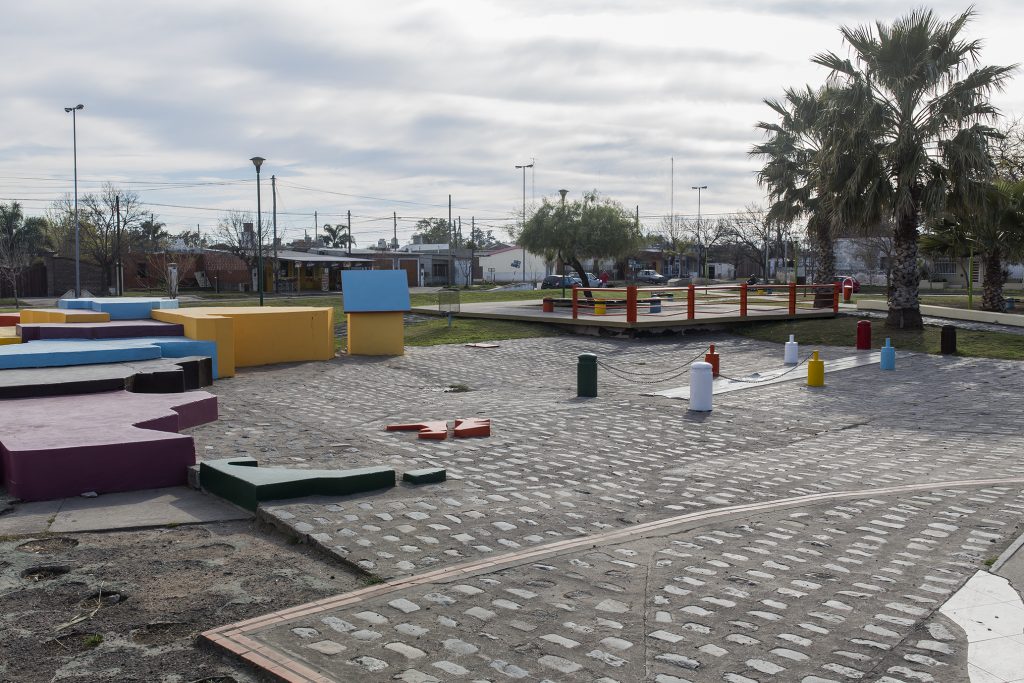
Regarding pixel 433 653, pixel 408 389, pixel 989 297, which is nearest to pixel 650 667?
pixel 433 653

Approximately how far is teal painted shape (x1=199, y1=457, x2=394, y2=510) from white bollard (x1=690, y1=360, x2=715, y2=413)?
652cm

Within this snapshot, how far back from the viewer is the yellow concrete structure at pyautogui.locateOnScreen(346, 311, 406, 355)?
1992 cm

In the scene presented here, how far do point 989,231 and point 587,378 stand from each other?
52.3 ft

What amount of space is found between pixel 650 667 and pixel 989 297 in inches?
1024

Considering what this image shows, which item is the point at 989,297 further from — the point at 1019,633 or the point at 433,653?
the point at 433,653

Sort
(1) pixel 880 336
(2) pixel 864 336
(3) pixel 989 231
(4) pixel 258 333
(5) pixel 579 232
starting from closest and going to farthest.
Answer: (4) pixel 258 333 < (2) pixel 864 336 < (1) pixel 880 336 < (3) pixel 989 231 < (5) pixel 579 232

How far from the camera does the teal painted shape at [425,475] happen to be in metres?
7.65

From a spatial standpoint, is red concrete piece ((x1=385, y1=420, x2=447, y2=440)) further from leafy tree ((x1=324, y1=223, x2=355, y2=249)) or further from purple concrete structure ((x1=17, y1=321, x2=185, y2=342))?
leafy tree ((x1=324, y1=223, x2=355, y2=249))

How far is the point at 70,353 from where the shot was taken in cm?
1261

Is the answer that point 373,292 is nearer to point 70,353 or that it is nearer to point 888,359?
point 70,353

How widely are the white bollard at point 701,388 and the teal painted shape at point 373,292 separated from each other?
349 inches

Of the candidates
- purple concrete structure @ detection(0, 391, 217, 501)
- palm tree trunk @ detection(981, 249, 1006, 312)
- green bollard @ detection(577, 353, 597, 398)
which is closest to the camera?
purple concrete structure @ detection(0, 391, 217, 501)

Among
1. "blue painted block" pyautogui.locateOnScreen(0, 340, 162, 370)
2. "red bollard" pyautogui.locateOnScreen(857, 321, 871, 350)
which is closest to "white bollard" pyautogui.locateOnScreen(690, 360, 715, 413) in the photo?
"blue painted block" pyautogui.locateOnScreen(0, 340, 162, 370)

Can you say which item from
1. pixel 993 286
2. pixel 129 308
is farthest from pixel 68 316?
pixel 993 286
